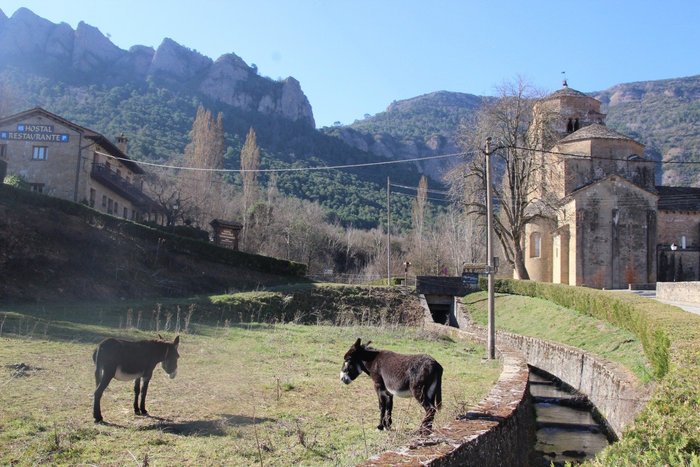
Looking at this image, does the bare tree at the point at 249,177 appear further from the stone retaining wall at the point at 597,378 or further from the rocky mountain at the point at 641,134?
the rocky mountain at the point at 641,134

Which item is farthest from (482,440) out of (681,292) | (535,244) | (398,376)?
(535,244)

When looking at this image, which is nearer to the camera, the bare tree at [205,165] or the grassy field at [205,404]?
the grassy field at [205,404]

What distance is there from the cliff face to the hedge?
86.5 metres

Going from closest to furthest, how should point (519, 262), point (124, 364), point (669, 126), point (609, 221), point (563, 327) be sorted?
point (124, 364)
point (563, 327)
point (519, 262)
point (609, 221)
point (669, 126)

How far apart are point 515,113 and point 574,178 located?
863 centimetres

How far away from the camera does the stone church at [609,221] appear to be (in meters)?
44.2

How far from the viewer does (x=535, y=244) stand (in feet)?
160

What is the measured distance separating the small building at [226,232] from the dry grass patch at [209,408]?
29355 millimetres

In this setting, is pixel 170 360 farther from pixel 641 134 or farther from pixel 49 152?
pixel 641 134

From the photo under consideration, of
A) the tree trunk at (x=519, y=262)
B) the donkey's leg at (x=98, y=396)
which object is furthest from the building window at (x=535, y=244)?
the donkey's leg at (x=98, y=396)

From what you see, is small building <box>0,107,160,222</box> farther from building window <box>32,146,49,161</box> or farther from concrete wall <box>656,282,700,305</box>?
concrete wall <box>656,282,700,305</box>

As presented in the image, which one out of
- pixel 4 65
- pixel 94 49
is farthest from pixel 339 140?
pixel 4 65

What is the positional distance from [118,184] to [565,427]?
4064cm

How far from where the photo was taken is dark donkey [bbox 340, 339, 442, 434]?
341 inches
